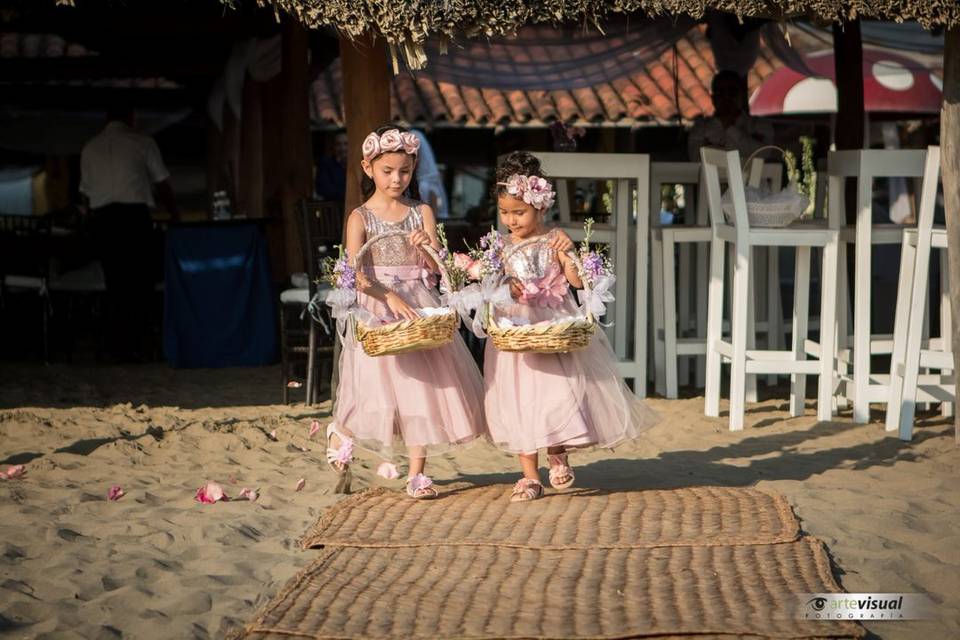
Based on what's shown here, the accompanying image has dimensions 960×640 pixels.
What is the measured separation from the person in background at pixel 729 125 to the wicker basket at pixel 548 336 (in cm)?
463

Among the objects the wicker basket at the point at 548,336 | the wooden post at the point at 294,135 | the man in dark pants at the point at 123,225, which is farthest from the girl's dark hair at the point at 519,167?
the man in dark pants at the point at 123,225

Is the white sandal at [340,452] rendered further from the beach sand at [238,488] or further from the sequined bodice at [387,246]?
the sequined bodice at [387,246]

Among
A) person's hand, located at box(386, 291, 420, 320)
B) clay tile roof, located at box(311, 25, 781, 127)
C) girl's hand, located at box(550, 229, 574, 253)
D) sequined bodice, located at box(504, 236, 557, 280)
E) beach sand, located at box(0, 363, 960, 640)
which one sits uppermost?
clay tile roof, located at box(311, 25, 781, 127)

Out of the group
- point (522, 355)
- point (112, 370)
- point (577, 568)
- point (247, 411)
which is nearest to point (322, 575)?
point (577, 568)

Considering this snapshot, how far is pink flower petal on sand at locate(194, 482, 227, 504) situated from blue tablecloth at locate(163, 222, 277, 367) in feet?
13.7

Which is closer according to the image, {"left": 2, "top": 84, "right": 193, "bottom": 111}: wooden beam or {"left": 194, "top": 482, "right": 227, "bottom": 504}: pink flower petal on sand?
{"left": 194, "top": 482, "right": 227, "bottom": 504}: pink flower petal on sand

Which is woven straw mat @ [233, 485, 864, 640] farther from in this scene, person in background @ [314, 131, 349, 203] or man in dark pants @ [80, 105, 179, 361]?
person in background @ [314, 131, 349, 203]

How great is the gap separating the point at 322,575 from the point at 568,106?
1397 cm

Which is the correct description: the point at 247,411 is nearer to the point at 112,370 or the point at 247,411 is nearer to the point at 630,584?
the point at 112,370

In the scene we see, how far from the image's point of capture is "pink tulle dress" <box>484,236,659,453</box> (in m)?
5.08

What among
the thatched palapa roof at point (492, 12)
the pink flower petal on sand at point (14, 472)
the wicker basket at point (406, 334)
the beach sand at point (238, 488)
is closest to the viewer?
the beach sand at point (238, 488)

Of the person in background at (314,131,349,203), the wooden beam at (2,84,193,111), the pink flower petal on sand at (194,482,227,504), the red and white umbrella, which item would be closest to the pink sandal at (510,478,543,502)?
the pink flower petal on sand at (194,482,227,504)

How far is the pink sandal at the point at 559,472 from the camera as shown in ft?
17.6

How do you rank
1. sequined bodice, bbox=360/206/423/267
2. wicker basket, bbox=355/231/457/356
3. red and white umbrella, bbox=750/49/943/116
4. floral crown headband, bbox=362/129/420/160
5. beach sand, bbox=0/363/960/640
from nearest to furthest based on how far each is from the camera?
1. beach sand, bbox=0/363/960/640
2. wicker basket, bbox=355/231/457/356
3. floral crown headband, bbox=362/129/420/160
4. sequined bodice, bbox=360/206/423/267
5. red and white umbrella, bbox=750/49/943/116
